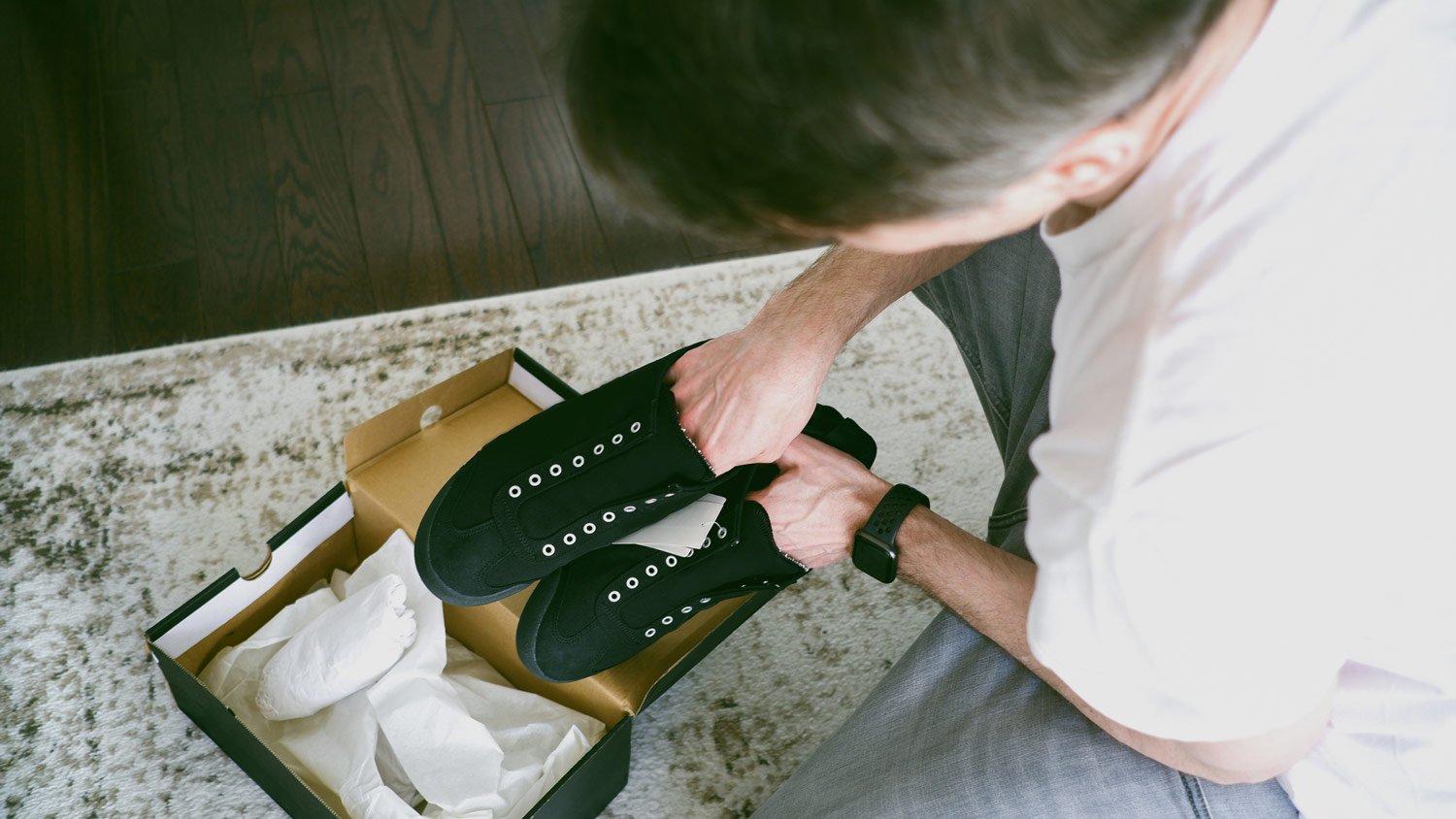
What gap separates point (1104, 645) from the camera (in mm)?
531

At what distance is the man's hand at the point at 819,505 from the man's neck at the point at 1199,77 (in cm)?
42

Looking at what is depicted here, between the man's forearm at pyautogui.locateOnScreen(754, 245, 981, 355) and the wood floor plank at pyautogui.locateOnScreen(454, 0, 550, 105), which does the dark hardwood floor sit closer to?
the wood floor plank at pyautogui.locateOnScreen(454, 0, 550, 105)

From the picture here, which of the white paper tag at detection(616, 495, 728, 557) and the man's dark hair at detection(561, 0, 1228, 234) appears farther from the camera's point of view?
the white paper tag at detection(616, 495, 728, 557)

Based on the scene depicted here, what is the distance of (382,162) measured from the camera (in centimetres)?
147

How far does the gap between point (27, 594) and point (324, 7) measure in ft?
3.25

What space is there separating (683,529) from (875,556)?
155 millimetres

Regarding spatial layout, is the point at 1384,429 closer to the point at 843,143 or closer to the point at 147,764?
the point at 843,143

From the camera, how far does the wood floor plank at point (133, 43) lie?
4.94 feet

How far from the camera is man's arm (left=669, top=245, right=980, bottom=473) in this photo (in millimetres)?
868

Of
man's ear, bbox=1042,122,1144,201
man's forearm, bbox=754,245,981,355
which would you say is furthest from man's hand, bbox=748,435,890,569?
man's ear, bbox=1042,122,1144,201

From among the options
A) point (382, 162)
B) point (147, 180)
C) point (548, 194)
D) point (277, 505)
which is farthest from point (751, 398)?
point (147, 180)

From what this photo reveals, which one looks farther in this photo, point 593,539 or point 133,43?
point 133,43

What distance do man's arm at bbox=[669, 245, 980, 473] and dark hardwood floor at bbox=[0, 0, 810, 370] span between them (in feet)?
1.74

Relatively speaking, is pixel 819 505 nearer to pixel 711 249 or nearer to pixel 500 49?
pixel 711 249
